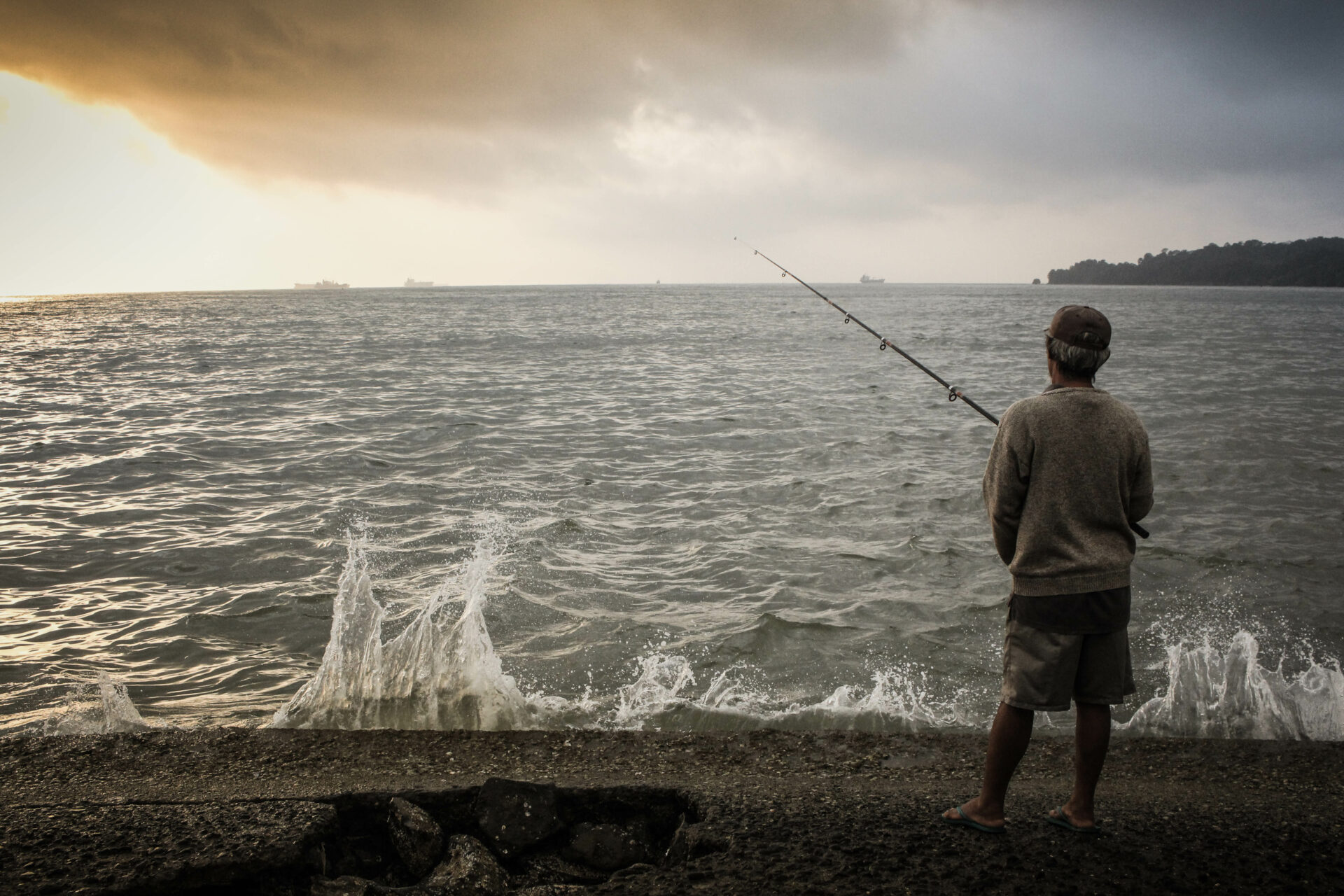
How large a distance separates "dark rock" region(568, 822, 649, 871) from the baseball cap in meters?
2.34

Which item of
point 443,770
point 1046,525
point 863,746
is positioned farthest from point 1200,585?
point 443,770

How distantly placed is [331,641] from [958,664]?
4.11m

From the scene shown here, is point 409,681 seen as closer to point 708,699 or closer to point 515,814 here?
point 708,699

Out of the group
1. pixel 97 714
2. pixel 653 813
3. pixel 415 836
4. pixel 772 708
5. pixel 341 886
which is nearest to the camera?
pixel 341 886

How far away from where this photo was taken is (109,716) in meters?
4.40

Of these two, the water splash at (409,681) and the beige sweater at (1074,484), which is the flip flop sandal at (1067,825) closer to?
the beige sweater at (1074,484)

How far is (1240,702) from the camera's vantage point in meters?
4.50

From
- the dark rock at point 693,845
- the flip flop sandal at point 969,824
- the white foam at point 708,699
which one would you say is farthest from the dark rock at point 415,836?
the flip flop sandal at point 969,824

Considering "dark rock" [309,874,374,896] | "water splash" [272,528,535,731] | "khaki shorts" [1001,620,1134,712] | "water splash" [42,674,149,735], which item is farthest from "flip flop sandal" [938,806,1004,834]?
"water splash" [42,674,149,735]

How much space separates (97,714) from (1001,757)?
187 inches

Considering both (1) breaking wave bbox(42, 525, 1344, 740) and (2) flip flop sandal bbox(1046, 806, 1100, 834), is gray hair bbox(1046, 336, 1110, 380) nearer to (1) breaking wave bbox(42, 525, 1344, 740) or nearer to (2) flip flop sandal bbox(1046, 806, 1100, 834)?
(2) flip flop sandal bbox(1046, 806, 1100, 834)

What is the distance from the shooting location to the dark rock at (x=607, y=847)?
2.79 metres

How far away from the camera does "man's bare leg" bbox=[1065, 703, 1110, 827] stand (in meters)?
2.68

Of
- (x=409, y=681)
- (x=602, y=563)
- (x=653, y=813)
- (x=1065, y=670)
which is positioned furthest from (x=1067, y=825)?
(x=602, y=563)
